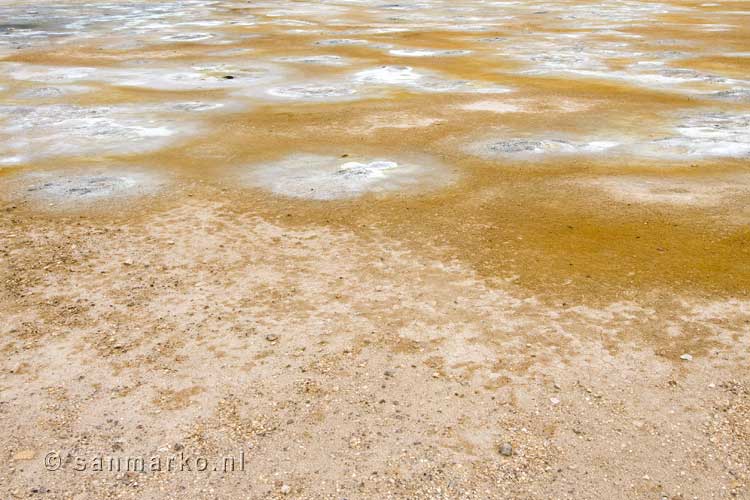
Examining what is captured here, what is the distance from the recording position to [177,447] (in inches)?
229

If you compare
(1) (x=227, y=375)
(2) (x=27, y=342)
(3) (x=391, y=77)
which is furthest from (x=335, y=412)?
(3) (x=391, y=77)

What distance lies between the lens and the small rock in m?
5.68

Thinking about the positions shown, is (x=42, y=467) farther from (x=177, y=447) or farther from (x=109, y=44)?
(x=109, y=44)

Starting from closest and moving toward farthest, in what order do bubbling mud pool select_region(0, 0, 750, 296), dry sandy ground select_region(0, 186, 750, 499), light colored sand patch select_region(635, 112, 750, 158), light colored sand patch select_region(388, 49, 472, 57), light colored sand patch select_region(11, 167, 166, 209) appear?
dry sandy ground select_region(0, 186, 750, 499), bubbling mud pool select_region(0, 0, 750, 296), light colored sand patch select_region(11, 167, 166, 209), light colored sand patch select_region(635, 112, 750, 158), light colored sand patch select_region(388, 49, 472, 57)

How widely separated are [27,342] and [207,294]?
184cm

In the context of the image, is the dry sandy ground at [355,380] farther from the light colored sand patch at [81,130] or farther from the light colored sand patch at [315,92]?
the light colored sand patch at [315,92]

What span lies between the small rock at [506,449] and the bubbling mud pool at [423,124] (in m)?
3.23

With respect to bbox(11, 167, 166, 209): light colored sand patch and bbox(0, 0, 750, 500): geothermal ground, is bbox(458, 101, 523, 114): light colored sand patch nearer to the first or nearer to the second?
bbox(0, 0, 750, 500): geothermal ground

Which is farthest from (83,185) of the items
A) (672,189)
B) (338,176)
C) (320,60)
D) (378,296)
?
(320,60)

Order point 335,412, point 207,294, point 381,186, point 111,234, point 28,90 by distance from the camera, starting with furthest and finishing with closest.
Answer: point 28,90 → point 381,186 → point 111,234 → point 207,294 → point 335,412

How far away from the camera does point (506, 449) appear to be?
571cm

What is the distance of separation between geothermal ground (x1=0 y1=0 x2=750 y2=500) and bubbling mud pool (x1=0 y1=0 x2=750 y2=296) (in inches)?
3.8

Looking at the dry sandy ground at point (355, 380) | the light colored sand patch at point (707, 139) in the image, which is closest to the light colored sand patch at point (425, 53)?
the light colored sand patch at point (707, 139)

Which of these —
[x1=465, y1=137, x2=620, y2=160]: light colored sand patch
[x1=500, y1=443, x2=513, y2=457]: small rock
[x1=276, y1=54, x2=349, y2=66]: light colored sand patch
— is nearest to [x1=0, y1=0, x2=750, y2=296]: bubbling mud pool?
[x1=465, y1=137, x2=620, y2=160]: light colored sand patch
